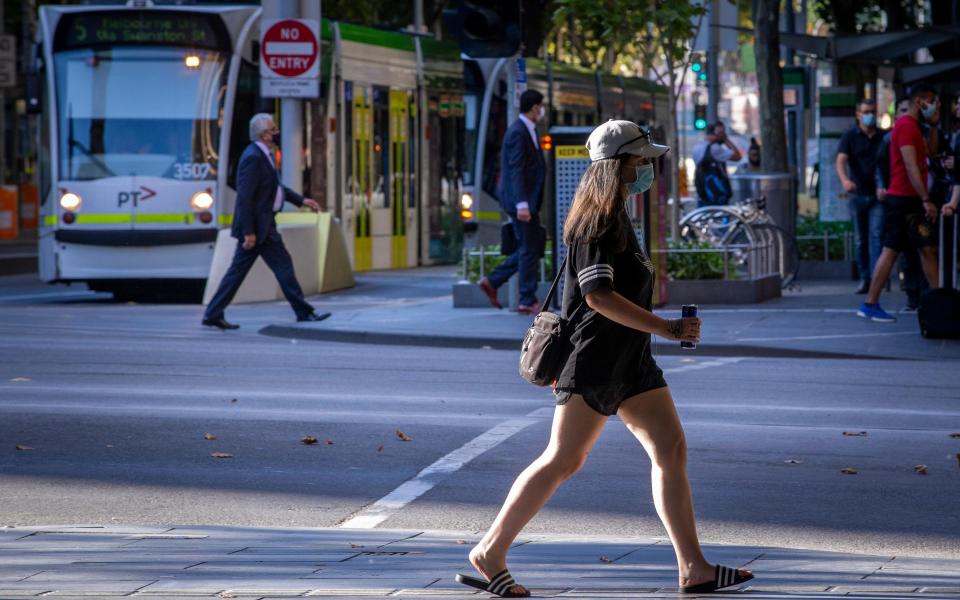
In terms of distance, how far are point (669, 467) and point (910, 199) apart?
10.1 m

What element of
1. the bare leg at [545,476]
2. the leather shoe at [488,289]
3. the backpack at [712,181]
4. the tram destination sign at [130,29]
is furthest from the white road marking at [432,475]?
→ the backpack at [712,181]

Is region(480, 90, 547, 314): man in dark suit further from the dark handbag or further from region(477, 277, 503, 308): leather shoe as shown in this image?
the dark handbag

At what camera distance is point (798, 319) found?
16.9 metres

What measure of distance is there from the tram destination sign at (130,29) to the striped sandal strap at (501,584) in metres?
15.9

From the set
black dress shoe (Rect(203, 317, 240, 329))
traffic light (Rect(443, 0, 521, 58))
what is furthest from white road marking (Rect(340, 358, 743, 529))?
black dress shoe (Rect(203, 317, 240, 329))

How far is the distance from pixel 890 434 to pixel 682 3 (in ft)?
37.8

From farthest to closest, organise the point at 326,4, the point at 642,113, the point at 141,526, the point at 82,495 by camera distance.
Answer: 1. the point at 326,4
2. the point at 642,113
3. the point at 82,495
4. the point at 141,526

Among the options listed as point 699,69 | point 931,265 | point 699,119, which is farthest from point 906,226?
point 699,119

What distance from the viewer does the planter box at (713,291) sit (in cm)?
1869

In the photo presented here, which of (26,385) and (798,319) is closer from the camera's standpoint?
(26,385)

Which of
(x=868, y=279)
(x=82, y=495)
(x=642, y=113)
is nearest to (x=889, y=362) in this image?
(x=868, y=279)

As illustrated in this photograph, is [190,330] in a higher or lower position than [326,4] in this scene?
lower

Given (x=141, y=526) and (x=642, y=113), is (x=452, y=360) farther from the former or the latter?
(x=642, y=113)

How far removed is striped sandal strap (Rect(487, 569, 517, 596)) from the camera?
19.5ft
